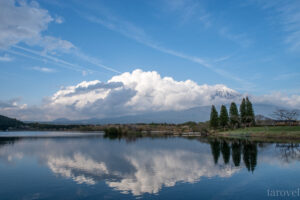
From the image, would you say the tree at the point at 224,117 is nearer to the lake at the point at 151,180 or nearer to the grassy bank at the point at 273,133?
the grassy bank at the point at 273,133

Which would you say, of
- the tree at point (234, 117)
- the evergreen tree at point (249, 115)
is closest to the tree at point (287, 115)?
the evergreen tree at point (249, 115)

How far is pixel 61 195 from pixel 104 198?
3474 millimetres

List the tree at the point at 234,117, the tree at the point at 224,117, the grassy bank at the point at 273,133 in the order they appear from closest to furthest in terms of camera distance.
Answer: the grassy bank at the point at 273,133
the tree at the point at 234,117
the tree at the point at 224,117

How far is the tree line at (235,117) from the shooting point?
100125 millimetres

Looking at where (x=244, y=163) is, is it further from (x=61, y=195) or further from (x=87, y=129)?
(x=87, y=129)

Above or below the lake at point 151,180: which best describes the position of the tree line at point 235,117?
above

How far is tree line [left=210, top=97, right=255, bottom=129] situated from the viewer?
10012 centimetres

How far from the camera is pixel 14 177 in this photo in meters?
24.4

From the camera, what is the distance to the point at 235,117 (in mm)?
102500

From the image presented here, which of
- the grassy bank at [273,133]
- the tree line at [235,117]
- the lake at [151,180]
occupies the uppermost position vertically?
the tree line at [235,117]

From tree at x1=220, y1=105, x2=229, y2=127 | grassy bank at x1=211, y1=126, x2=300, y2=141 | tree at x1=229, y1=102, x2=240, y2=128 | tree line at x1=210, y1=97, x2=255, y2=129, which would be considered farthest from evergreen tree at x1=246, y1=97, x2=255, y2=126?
grassy bank at x1=211, y1=126, x2=300, y2=141

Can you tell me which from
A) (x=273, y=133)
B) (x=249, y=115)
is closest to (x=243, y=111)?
(x=249, y=115)

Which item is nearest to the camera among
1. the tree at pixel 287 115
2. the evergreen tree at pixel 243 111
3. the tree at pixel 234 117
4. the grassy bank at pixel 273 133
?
the grassy bank at pixel 273 133

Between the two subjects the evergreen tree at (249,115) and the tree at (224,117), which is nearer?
the evergreen tree at (249,115)
